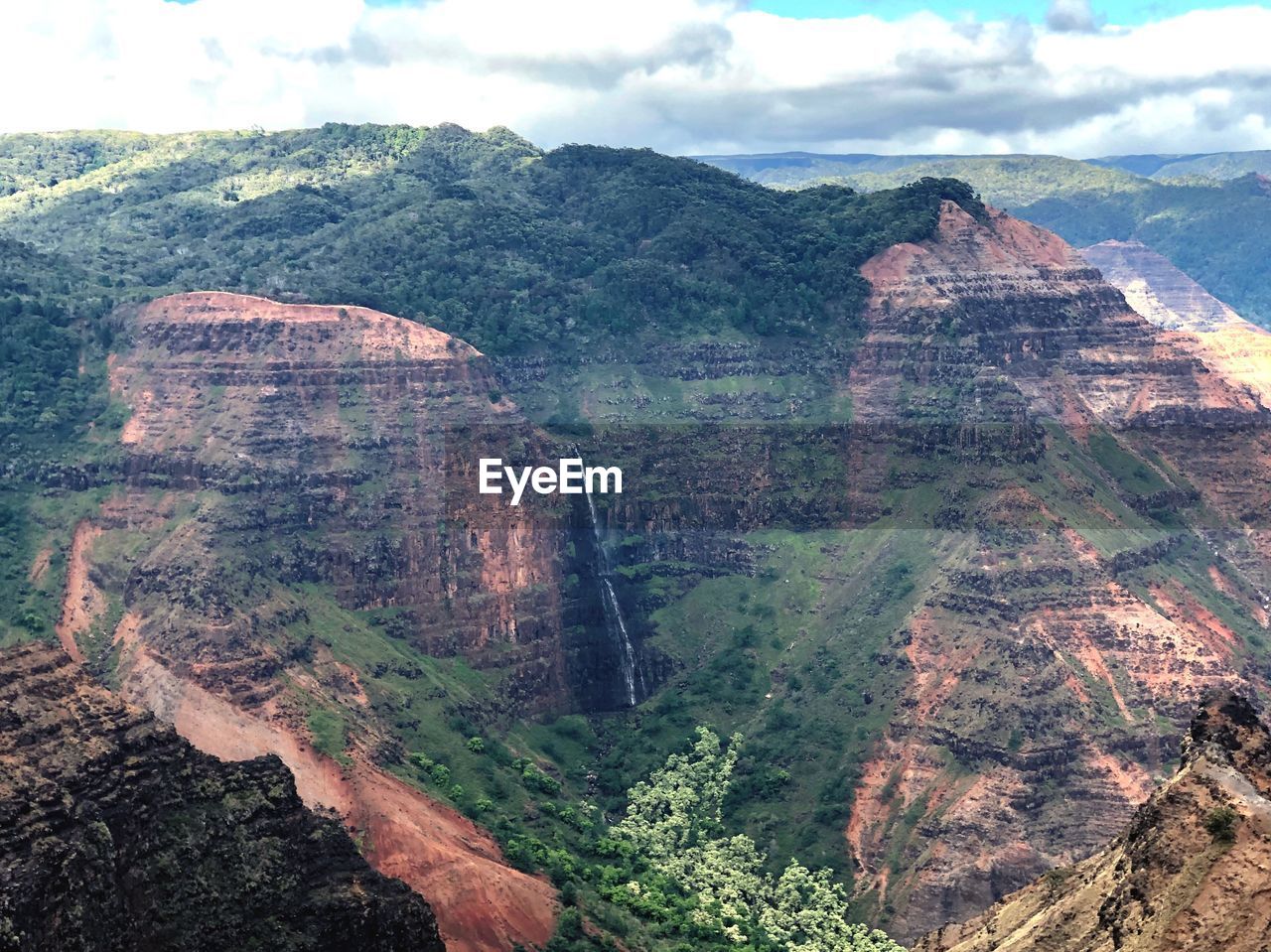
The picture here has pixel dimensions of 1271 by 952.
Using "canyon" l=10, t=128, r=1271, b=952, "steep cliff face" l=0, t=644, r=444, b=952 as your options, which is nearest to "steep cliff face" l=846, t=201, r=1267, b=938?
"canyon" l=10, t=128, r=1271, b=952

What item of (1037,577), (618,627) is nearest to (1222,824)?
(1037,577)

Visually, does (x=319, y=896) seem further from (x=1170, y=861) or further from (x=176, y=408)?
(x=176, y=408)

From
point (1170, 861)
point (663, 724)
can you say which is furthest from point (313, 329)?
point (1170, 861)

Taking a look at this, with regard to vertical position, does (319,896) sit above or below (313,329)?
below

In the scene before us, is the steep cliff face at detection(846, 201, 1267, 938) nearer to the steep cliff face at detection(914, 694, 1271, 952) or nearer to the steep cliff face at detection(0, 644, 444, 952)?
the steep cliff face at detection(0, 644, 444, 952)

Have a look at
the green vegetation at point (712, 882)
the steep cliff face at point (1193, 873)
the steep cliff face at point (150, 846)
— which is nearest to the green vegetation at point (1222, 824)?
the steep cliff face at point (1193, 873)

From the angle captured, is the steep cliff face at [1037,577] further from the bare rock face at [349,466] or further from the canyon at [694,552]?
the bare rock face at [349,466]
